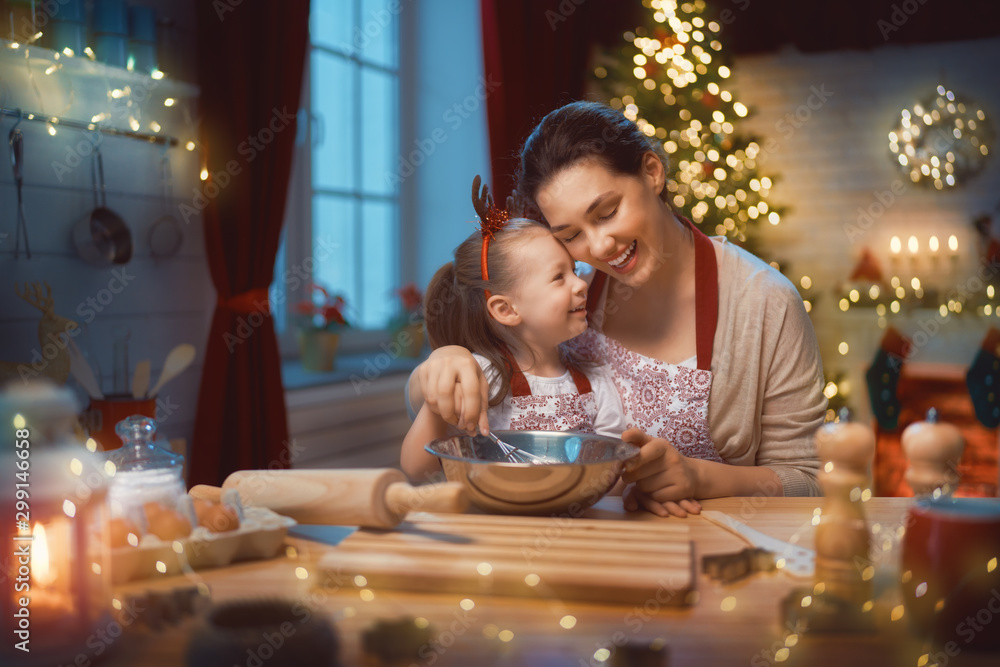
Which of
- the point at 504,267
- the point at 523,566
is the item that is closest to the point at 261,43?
the point at 504,267

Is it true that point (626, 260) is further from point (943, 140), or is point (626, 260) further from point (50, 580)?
point (943, 140)

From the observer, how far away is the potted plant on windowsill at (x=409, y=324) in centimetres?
367

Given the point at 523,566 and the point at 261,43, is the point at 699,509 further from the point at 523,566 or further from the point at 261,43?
the point at 261,43

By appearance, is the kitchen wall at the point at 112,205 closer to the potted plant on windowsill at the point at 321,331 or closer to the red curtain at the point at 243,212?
the red curtain at the point at 243,212

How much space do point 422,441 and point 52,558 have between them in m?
0.76

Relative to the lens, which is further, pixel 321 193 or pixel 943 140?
pixel 943 140

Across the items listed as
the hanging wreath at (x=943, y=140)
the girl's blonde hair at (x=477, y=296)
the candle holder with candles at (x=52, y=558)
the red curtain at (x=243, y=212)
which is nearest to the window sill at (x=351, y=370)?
the red curtain at (x=243, y=212)

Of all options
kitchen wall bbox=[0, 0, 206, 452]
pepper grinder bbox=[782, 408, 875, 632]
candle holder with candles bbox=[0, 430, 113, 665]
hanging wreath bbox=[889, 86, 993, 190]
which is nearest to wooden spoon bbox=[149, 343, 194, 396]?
kitchen wall bbox=[0, 0, 206, 452]

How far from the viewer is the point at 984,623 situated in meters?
0.67

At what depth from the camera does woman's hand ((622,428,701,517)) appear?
3.51ft

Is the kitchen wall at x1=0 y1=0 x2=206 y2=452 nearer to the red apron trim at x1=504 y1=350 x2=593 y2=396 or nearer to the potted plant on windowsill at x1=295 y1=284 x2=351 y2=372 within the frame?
the potted plant on windowsill at x1=295 y1=284 x2=351 y2=372

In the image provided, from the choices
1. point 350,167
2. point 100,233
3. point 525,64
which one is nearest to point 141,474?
point 100,233

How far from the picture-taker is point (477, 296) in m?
1.69

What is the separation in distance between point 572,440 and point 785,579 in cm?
35
